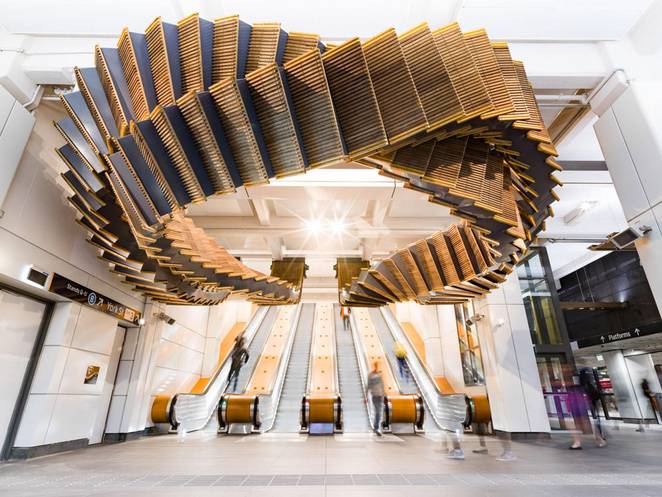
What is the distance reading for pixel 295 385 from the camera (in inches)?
413

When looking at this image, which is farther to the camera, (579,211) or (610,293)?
(610,293)

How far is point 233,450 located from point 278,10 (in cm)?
649

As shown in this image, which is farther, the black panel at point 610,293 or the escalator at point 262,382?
the black panel at point 610,293

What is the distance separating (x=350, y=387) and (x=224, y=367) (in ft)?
13.8

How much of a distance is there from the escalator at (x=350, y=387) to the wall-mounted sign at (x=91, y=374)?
17.7 feet

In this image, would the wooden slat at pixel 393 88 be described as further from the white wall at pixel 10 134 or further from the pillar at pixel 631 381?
the pillar at pixel 631 381

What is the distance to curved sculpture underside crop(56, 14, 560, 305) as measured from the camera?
8.77ft

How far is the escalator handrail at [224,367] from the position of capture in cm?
861

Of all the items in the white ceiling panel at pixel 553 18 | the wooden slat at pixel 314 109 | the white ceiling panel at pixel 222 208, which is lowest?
the wooden slat at pixel 314 109

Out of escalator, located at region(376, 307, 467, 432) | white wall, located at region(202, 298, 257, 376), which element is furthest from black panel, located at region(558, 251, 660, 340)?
white wall, located at region(202, 298, 257, 376)

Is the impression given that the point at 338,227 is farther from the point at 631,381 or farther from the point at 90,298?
the point at 631,381

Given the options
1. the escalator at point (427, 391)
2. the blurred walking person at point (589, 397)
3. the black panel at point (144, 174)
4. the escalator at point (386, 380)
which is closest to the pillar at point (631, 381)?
the escalator at point (427, 391)

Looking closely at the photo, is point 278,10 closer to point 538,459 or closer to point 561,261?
point 538,459

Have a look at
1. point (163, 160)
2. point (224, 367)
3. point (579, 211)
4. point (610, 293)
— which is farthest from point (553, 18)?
point (610, 293)
